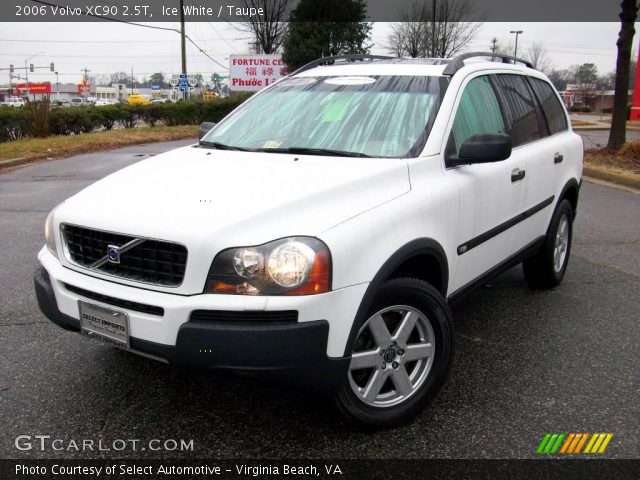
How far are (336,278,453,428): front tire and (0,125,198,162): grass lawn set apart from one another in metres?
13.8

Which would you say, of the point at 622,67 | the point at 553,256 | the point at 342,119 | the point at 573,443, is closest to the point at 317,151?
the point at 342,119

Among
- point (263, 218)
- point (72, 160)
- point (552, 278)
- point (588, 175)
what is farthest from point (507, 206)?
point (72, 160)

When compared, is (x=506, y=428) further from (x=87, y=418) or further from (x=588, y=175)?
(x=588, y=175)

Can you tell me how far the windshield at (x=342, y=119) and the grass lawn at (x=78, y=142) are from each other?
12339 mm

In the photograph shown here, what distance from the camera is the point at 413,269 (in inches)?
126

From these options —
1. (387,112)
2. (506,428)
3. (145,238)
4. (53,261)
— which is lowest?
(506,428)

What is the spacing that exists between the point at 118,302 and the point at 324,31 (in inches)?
1202

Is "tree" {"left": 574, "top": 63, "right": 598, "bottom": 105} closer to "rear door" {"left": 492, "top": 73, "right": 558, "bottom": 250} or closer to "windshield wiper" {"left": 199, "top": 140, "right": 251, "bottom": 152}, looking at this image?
"rear door" {"left": 492, "top": 73, "right": 558, "bottom": 250}

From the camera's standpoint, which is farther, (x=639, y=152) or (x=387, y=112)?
(x=639, y=152)

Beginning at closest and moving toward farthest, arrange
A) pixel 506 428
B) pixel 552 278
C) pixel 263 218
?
pixel 263 218, pixel 506 428, pixel 552 278

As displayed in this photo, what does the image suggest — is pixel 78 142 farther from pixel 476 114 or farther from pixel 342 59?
pixel 476 114

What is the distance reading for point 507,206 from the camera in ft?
12.7

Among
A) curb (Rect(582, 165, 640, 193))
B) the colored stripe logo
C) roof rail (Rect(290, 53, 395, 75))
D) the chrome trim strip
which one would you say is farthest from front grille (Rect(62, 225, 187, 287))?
curb (Rect(582, 165, 640, 193))

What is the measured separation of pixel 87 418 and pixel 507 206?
273 cm
